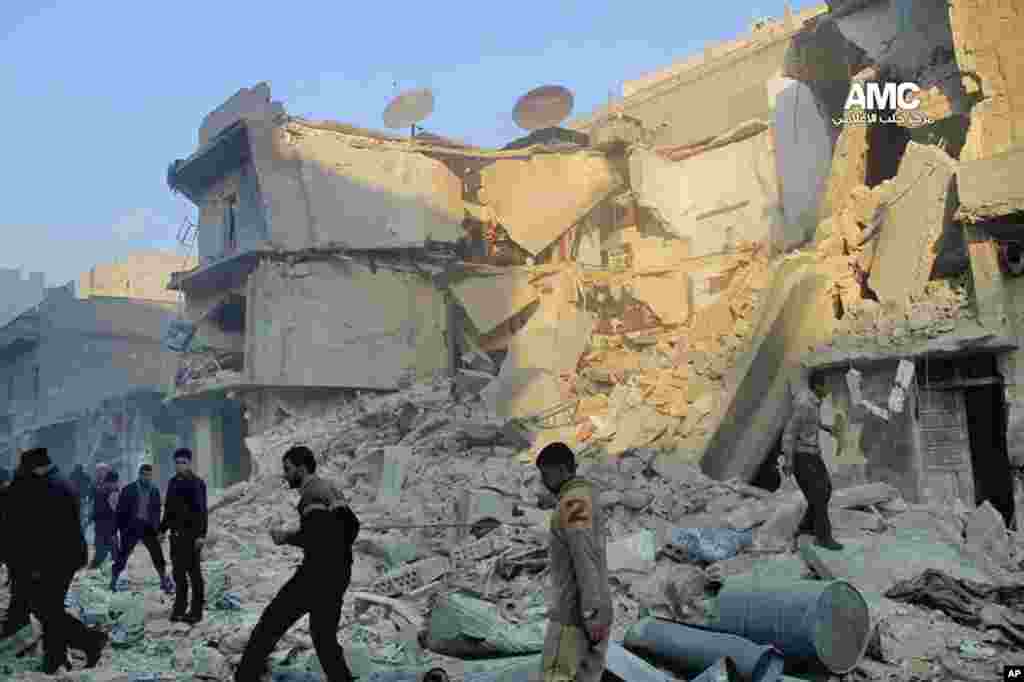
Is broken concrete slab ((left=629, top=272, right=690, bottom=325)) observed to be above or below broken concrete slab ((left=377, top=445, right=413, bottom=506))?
above

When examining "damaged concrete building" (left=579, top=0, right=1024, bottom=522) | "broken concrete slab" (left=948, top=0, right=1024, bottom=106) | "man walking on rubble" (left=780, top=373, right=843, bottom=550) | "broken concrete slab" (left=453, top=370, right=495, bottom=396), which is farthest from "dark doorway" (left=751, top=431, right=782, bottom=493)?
"broken concrete slab" (left=453, top=370, right=495, bottom=396)

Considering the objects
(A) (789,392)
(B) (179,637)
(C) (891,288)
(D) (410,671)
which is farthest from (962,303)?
(B) (179,637)

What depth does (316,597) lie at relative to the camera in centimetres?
470

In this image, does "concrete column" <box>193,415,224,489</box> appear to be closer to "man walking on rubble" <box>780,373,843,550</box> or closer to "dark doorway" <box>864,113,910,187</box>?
"dark doorway" <box>864,113,910,187</box>

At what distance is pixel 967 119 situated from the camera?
13602 millimetres

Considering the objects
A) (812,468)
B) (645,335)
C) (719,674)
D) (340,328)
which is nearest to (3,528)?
(719,674)

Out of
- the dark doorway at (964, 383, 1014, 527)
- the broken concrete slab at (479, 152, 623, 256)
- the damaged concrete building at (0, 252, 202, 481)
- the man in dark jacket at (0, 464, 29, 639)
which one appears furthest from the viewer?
the damaged concrete building at (0, 252, 202, 481)

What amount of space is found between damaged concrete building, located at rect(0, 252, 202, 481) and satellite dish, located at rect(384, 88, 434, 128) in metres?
8.96

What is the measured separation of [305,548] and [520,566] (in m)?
4.07

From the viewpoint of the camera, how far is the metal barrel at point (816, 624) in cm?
502

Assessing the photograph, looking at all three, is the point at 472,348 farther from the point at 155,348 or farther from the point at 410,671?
the point at 410,671

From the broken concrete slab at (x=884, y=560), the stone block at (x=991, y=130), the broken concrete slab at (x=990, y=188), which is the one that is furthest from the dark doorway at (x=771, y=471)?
the broken concrete slab at (x=884, y=560)

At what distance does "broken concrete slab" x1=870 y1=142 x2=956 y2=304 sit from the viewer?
1243cm

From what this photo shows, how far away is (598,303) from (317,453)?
8344 millimetres
